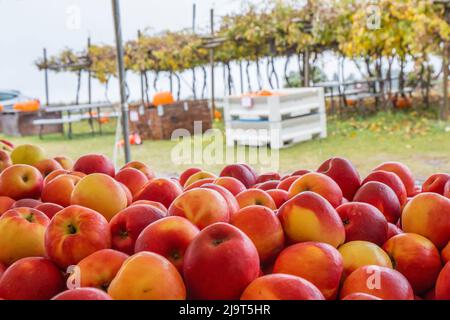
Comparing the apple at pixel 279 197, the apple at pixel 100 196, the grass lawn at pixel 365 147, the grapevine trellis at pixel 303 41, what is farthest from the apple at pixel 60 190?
the grapevine trellis at pixel 303 41

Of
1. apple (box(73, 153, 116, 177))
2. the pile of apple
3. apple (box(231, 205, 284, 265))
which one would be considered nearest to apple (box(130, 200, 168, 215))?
the pile of apple

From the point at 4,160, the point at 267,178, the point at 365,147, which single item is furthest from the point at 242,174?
the point at 365,147

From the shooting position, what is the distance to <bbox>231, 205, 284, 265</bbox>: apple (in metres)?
0.84

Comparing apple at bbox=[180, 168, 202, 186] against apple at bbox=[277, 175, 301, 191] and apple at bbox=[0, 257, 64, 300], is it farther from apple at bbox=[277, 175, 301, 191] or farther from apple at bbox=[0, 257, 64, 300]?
apple at bbox=[0, 257, 64, 300]

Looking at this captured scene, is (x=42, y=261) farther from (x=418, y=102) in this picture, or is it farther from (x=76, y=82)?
(x=76, y=82)

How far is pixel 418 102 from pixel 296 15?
9.38ft

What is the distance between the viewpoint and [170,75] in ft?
43.7

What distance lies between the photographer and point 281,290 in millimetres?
655

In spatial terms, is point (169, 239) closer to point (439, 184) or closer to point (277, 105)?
point (439, 184)

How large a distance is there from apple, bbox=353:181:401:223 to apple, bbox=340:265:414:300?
12.1 inches

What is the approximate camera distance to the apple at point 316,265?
0.76 meters
